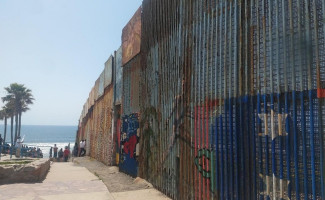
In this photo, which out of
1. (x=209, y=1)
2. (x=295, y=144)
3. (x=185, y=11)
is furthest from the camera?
(x=185, y=11)

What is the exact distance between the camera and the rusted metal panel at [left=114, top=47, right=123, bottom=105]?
13.3 meters

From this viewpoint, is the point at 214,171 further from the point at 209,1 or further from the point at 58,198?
the point at 58,198

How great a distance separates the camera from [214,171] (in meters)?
5.46

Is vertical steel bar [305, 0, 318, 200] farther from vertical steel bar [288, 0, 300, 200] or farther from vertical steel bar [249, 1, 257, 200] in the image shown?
vertical steel bar [249, 1, 257, 200]

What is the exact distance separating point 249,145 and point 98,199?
14.8 feet

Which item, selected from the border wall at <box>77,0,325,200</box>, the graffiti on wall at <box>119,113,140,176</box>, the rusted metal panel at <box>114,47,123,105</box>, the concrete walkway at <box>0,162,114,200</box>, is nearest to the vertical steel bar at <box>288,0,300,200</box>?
the border wall at <box>77,0,325,200</box>

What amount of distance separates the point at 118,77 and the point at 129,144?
4.14 m

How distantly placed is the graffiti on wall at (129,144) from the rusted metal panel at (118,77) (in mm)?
1687

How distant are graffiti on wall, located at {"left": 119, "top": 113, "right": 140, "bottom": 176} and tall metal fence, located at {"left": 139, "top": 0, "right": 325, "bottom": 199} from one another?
2.54 metres

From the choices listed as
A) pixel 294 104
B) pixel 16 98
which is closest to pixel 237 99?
pixel 294 104

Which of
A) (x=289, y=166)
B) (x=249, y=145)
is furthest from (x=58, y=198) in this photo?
(x=289, y=166)

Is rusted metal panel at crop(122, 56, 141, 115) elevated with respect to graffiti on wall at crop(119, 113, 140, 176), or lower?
elevated

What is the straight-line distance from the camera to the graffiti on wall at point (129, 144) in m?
10.5

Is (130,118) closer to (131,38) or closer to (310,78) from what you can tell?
(131,38)
